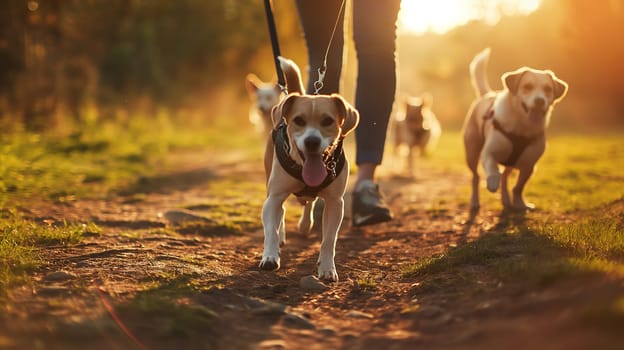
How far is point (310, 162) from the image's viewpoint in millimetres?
3311

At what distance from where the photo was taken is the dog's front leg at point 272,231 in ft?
10.7

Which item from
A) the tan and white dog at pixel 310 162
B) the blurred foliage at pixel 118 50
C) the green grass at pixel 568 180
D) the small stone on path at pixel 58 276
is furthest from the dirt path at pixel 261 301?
the blurred foliage at pixel 118 50

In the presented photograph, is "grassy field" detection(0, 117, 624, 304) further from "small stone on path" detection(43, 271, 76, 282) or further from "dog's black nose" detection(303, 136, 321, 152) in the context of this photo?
"dog's black nose" detection(303, 136, 321, 152)

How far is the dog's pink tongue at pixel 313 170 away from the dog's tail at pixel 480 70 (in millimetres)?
3282

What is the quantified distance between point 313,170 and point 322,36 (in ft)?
4.63

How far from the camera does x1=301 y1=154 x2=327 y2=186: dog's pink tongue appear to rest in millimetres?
3285

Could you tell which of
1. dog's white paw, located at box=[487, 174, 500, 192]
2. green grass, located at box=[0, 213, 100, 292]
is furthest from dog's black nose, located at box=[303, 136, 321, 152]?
dog's white paw, located at box=[487, 174, 500, 192]

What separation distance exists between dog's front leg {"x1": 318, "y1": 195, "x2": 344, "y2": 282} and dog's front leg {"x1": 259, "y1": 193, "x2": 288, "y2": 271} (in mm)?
245

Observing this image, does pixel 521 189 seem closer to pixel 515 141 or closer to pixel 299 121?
pixel 515 141

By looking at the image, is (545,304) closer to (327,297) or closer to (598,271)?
(598,271)

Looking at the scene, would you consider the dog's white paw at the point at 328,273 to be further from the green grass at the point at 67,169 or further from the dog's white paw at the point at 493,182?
the dog's white paw at the point at 493,182

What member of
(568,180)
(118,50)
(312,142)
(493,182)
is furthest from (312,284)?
(118,50)

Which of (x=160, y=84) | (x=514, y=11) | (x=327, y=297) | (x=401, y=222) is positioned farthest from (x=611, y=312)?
(x=514, y=11)

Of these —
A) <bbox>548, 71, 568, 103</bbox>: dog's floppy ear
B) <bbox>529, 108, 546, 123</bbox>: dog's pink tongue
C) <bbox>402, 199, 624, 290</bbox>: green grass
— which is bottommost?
<bbox>402, 199, 624, 290</bbox>: green grass
